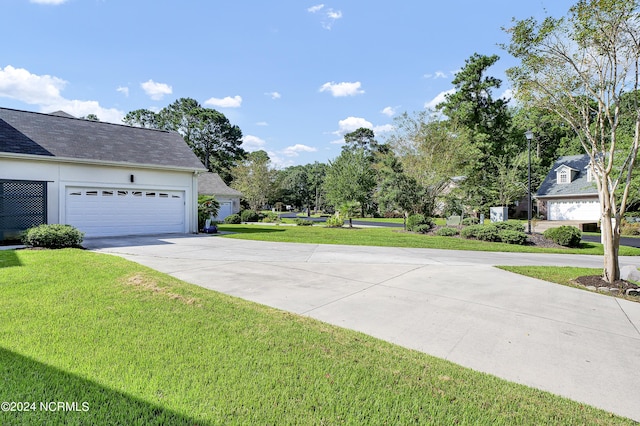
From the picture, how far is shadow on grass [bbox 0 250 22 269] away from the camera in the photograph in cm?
672

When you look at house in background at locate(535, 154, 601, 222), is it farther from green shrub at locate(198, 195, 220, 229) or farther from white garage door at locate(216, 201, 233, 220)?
white garage door at locate(216, 201, 233, 220)

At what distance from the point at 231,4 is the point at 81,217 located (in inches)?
388

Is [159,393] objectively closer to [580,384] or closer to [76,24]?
[580,384]

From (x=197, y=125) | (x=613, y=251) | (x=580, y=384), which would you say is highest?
(x=197, y=125)

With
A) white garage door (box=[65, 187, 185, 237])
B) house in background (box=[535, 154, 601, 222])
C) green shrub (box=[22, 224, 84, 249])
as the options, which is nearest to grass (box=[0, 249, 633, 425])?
green shrub (box=[22, 224, 84, 249])

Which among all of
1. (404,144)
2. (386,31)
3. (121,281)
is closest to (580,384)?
(121,281)

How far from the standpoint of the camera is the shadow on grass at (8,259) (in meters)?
6.72

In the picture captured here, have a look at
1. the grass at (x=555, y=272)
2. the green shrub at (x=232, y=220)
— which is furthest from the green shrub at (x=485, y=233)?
the green shrub at (x=232, y=220)

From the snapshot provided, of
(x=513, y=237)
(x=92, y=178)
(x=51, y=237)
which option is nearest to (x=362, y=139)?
(x=513, y=237)

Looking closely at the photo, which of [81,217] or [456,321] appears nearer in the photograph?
[456,321]

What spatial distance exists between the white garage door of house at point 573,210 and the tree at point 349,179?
15420 millimetres

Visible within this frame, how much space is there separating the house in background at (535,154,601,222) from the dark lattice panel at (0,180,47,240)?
32359 mm

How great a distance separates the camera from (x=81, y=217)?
42.0 feet

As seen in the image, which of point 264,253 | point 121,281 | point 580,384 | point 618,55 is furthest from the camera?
point 264,253
